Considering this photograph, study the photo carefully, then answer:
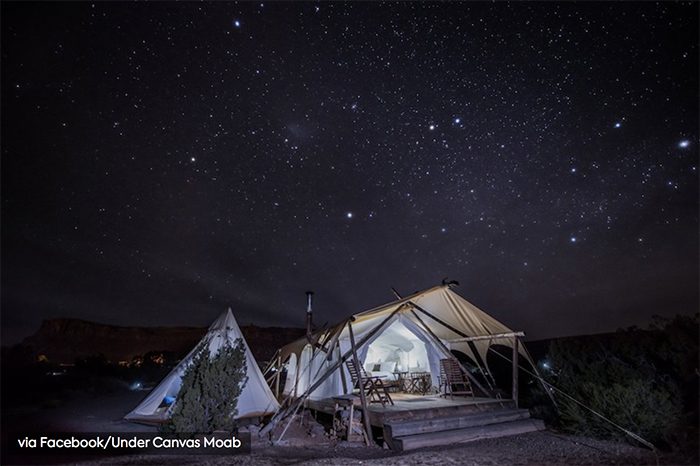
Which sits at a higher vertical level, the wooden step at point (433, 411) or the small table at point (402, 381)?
the wooden step at point (433, 411)

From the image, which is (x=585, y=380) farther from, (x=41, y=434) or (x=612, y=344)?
(x=41, y=434)

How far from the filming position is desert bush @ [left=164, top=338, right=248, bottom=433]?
19.4ft

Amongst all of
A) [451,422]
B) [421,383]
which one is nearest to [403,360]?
[421,383]

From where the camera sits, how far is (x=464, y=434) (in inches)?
266

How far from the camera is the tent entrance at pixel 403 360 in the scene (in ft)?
38.2

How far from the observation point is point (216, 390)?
6.34m

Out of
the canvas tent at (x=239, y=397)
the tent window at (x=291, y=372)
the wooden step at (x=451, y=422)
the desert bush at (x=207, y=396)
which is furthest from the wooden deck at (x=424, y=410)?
the tent window at (x=291, y=372)

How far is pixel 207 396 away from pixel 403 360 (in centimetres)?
833

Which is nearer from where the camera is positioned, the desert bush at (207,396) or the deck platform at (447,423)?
the desert bush at (207,396)

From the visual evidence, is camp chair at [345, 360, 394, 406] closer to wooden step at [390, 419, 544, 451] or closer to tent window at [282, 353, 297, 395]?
wooden step at [390, 419, 544, 451]

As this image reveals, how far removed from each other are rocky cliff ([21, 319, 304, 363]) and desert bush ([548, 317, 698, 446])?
3722cm

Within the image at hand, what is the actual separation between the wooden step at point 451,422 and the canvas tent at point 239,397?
406 cm

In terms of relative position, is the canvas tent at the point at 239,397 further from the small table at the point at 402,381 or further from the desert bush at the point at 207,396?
the small table at the point at 402,381

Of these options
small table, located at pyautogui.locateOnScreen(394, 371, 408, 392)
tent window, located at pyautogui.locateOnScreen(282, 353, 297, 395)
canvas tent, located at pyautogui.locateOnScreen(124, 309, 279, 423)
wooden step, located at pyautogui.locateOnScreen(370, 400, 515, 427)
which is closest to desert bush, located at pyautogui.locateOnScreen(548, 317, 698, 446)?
wooden step, located at pyautogui.locateOnScreen(370, 400, 515, 427)
